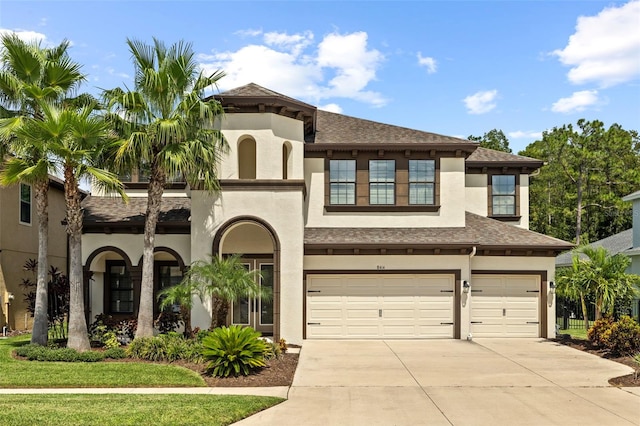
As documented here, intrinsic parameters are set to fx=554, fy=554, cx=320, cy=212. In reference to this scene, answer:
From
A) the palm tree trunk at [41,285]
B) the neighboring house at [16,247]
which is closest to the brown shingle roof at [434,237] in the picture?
the palm tree trunk at [41,285]

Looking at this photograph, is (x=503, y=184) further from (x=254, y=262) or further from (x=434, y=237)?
(x=254, y=262)

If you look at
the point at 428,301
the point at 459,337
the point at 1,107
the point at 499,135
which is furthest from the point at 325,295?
the point at 499,135

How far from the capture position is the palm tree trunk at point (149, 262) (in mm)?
15531

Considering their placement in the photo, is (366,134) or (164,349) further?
(366,134)

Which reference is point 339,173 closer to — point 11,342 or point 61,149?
point 61,149

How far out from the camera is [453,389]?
11.9 m

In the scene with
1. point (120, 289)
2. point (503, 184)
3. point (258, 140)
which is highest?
A: point (258, 140)

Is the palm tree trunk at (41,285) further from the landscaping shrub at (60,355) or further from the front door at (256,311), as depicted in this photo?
the front door at (256,311)

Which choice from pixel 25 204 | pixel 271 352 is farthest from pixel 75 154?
pixel 25 204

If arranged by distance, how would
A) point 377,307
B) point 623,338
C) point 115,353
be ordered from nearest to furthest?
point 115,353 → point 623,338 → point 377,307

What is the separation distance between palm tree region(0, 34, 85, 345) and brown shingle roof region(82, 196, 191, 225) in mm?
3557

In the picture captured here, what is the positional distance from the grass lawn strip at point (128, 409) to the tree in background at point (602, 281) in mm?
12181

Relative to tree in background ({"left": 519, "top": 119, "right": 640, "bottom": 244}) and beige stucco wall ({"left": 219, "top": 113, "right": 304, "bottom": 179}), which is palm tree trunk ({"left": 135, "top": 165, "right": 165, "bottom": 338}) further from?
tree in background ({"left": 519, "top": 119, "right": 640, "bottom": 244})

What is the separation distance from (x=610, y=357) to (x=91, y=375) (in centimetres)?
1399
